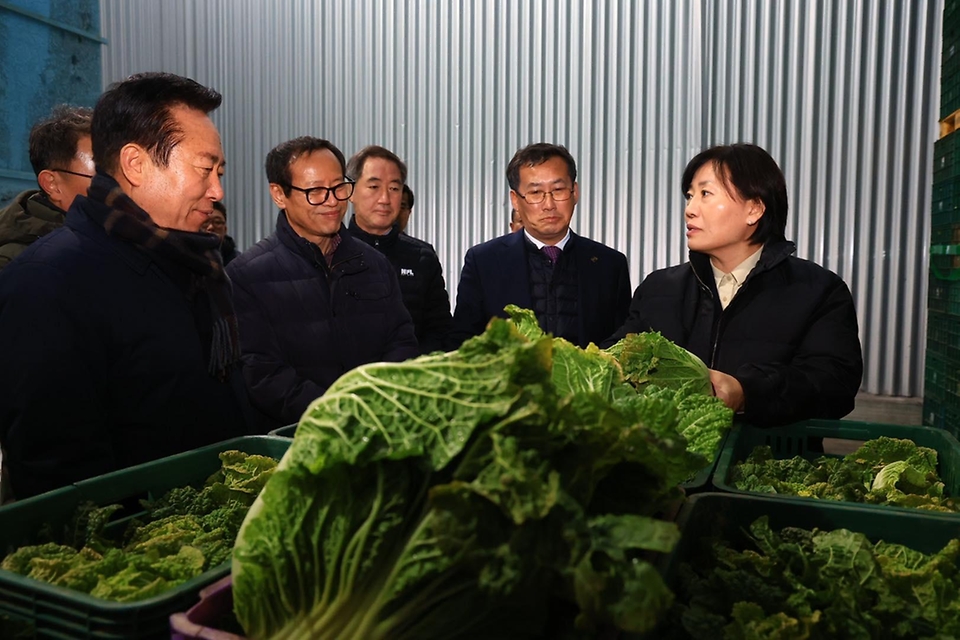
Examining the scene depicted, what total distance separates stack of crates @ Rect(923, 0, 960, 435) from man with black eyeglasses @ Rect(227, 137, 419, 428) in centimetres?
205

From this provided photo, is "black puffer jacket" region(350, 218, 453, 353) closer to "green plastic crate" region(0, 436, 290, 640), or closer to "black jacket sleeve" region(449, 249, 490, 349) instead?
"black jacket sleeve" region(449, 249, 490, 349)

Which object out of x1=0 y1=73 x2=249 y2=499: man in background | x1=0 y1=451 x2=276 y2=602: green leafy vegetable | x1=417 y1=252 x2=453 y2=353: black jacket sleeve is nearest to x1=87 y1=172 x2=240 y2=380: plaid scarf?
x1=0 y1=73 x2=249 y2=499: man in background

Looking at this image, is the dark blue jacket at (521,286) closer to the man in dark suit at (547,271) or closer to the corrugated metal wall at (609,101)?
the man in dark suit at (547,271)

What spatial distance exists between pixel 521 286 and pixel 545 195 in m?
0.47

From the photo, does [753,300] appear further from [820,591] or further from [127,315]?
[127,315]

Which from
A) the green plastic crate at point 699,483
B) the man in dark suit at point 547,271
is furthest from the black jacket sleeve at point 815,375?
the man in dark suit at point 547,271

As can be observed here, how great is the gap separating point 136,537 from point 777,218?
7.89 ft

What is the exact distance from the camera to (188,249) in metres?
2.15

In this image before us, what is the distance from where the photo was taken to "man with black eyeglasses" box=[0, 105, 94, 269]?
9.62 feet

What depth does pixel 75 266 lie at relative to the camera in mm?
1979

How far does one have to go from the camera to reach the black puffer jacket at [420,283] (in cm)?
422

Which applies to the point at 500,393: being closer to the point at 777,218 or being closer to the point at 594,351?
the point at 594,351

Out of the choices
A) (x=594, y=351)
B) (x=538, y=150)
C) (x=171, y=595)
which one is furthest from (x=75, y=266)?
(x=538, y=150)

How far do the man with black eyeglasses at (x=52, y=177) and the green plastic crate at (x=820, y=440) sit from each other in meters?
2.60
